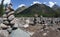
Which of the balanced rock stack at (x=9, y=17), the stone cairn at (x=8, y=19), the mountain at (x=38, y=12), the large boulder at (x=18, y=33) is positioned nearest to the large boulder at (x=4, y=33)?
the large boulder at (x=18, y=33)

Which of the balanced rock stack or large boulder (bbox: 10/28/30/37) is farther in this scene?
the balanced rock stack

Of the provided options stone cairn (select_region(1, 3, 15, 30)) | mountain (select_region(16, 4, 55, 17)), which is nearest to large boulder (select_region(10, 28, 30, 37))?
stone cairn (select_region(1, 3, 15, 30))

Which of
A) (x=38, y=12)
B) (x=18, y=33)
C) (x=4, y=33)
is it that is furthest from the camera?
(x=38, y=12)

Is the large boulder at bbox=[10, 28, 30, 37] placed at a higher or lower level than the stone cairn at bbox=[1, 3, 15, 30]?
lower

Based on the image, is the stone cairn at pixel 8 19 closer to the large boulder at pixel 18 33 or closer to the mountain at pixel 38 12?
the large boulder at pixel 18 33

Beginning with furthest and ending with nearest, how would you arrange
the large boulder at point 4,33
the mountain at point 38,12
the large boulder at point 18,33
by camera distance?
the mountain at point 38,12, the large boulder at point 18,33, the large boulder at point 4,33

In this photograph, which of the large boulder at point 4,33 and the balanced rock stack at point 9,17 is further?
the balanced rock stack at point 9,17

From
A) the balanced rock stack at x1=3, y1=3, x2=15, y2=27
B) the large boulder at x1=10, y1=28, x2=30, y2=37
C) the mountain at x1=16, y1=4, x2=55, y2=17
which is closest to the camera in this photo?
the large boulder at x1=10, y1=28, x2=30, y2=37

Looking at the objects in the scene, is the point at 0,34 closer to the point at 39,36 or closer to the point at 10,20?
the point at 10,20

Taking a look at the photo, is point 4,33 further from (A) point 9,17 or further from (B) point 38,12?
(B) point 38,12

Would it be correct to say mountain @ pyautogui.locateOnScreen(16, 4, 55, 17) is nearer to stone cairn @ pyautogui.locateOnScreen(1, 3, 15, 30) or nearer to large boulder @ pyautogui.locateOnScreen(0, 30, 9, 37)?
stone cairn @ pyautogui.locateOnScreen(1, 3, 15, 30)

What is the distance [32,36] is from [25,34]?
1.60ft

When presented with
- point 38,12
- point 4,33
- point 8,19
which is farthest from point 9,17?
point 38,12

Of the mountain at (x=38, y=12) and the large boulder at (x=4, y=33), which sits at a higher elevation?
the mountain at (x=38, y=12)
